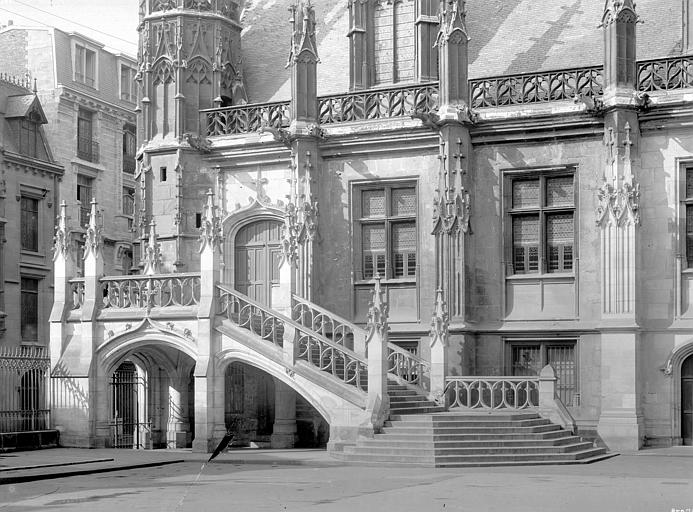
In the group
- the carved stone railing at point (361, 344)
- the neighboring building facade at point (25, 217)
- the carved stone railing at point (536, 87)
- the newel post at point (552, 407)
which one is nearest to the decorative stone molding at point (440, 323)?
the carved stone railing at point (361, 344)

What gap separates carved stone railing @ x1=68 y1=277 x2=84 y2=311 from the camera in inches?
1140

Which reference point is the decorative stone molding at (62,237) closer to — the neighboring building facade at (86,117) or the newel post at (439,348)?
the newel post at (439,348)

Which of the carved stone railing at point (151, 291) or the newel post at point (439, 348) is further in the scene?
the carved stone railing at point (151, 291)

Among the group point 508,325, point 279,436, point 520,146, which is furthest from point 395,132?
point 279,436

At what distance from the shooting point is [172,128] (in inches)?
1258

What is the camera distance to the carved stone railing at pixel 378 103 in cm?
2970

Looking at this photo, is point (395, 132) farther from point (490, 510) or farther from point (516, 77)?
point (490, 510)

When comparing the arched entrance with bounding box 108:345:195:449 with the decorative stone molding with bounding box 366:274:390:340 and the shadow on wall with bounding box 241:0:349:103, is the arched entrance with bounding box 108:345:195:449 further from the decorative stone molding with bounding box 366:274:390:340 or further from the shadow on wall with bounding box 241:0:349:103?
the shadow on wall with bounding box 241:0:349:103

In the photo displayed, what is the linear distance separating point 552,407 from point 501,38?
35.4 ft

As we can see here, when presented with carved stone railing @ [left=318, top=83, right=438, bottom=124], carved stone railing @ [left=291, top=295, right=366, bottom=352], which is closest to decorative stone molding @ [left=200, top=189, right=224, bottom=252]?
carved stone railing @ [left=291, top=295, right=366, bottom=352]

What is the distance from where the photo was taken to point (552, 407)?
25.8 meters

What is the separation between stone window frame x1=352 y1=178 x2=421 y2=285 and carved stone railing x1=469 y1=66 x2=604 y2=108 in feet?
8.84

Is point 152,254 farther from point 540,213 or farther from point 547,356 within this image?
point 547,356

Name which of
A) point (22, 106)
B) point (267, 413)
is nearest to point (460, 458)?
point (267, 413)
